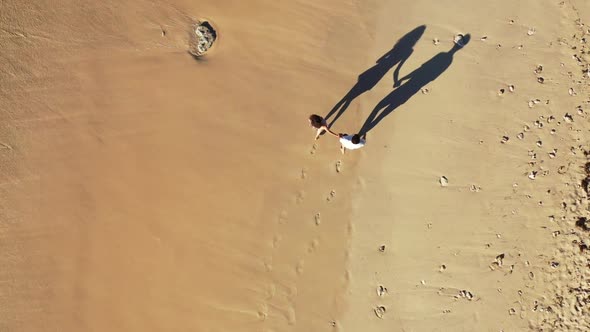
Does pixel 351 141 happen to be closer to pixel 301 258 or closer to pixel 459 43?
pixel 301 258

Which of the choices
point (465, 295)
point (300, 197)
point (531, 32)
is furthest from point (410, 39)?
point (465, 295)

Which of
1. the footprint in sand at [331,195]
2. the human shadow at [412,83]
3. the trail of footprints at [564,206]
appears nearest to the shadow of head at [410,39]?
the human shadow at [412,83]

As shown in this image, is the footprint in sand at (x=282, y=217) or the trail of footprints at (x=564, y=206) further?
the trail of footprints at (x=564, y=206)

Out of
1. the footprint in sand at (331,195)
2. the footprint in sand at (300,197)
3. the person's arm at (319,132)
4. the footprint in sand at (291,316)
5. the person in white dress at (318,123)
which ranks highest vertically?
the person in white dress at (318,123)

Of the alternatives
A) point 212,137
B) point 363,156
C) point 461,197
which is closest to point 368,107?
point 363,156

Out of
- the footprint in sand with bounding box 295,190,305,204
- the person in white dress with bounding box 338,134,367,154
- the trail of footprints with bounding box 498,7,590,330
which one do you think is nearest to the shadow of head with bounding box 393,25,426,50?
the trail of footprints with bounding box 498,7,590,330

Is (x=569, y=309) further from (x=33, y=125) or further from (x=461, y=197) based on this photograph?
(x=33, y=125)

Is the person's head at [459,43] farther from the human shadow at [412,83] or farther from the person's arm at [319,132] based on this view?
the person's arm at [319,132]
